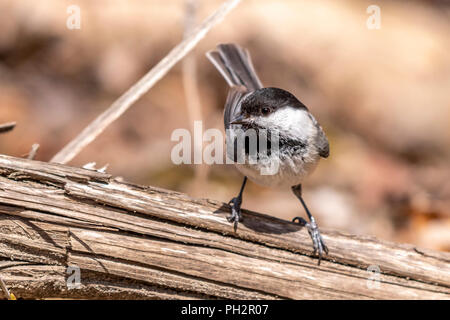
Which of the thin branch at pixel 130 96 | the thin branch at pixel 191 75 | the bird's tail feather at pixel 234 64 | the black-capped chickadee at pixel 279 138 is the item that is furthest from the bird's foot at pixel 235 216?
the bird's tail feather at pixel 234 64

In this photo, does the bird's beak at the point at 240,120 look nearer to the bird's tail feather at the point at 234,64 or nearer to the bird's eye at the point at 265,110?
the bird's eye at the point at 265,110

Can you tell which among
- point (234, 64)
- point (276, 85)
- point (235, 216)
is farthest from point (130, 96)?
point (276, 85)

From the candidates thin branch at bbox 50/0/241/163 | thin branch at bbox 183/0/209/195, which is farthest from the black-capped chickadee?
thin branch at bbox 183/0/209/195

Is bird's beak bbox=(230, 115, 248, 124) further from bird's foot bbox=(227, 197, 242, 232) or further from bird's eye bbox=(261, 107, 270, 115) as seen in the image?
bird's foot bbox=(227, 197, 242, 232)

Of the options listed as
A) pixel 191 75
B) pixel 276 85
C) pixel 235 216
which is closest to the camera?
pixel 235 216

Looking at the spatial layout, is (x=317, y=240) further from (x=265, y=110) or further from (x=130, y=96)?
(x=130, y=96)

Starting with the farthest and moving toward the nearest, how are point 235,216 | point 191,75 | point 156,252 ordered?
point 191,75, point 235,216, point 156,252

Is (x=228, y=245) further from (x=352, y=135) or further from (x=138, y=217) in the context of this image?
(x=352, y=135)
